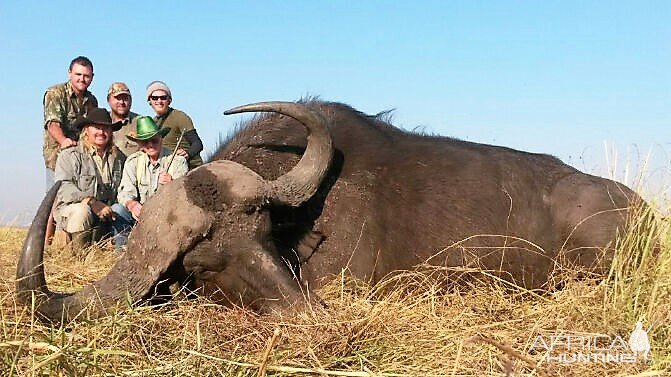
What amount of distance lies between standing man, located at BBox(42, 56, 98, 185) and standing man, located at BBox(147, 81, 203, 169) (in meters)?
0.83

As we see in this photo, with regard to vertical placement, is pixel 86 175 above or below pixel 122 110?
below

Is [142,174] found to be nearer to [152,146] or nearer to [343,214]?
[152,146]

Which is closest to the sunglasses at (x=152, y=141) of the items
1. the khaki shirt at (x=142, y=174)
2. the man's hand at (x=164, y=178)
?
the khaki shirt at (x=142, y=174)

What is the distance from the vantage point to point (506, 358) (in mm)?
3104

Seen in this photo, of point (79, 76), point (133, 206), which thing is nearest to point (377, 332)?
point (133, 206)

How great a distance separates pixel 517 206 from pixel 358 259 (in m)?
1.24

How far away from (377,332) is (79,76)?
6.28 m

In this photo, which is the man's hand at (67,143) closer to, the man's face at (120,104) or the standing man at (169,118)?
the man's face at (120,104)

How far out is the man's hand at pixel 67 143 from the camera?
7539 millimetres

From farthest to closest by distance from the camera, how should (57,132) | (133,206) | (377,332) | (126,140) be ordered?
(126,140) → (57,132) → (133,206) → (377,332)

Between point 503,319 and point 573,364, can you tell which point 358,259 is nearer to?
point 503,319

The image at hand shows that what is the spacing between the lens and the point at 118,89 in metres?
8.47

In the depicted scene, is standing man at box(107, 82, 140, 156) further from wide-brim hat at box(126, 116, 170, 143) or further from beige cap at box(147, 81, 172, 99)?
wide-brim hat at box(126, 116, 170, 143)

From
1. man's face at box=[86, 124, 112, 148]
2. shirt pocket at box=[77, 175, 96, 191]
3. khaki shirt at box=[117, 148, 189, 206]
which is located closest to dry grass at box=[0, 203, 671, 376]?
khaki shirt at box=[117, 148, 189, 206]
